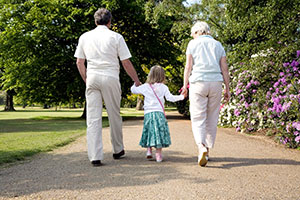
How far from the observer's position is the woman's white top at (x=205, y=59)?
16.4 ft

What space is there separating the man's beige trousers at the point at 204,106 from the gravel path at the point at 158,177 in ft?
1.54

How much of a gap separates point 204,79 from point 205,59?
1.02 ft

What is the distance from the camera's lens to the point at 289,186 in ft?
12.7

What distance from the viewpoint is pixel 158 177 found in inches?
165

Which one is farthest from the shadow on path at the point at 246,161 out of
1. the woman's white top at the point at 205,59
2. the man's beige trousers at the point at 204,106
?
the woman's white top at the point at 205,59

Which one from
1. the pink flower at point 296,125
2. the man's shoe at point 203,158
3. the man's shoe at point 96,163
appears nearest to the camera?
the man's shoe at point 203,158

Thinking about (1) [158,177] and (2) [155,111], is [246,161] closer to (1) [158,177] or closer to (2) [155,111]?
(2) [155,111]

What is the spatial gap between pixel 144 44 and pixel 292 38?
14.0m

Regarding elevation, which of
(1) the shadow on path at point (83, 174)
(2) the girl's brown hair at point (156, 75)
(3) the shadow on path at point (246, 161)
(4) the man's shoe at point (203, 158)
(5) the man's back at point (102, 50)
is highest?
(5) the man's back at point (102, 50)

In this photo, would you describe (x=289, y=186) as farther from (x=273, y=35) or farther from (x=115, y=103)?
(x=273, y=35)

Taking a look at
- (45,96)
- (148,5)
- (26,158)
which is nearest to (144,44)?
(148,5)

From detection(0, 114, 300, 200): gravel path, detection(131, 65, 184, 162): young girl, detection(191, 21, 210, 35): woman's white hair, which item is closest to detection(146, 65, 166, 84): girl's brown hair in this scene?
detection(131, 65, 184, 162): young girl

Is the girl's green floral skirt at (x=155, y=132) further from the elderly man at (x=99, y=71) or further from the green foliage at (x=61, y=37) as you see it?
the green foliage at (x=61, y=37)

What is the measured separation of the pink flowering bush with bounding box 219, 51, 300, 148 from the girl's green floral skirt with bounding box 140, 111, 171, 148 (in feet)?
9.17
